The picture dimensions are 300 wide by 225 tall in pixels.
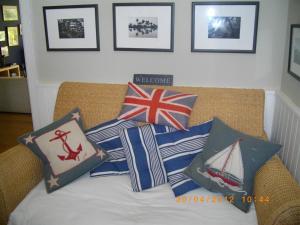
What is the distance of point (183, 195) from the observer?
1507 millimetres

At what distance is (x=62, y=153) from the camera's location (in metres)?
1.61

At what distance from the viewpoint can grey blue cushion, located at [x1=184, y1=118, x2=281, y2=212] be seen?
1.42m

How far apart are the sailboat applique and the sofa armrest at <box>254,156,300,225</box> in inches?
3.9

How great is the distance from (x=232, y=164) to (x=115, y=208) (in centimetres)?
62

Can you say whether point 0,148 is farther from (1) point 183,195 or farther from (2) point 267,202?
(2) point 267,202

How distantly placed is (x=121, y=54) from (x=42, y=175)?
3.33 ft

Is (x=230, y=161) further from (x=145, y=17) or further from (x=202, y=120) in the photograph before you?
(x=145, y=17)

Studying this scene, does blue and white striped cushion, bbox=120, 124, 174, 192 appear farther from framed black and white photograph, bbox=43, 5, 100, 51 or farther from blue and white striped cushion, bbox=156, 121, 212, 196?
framed black and white photograph, bbox=43, 5, 100, 51

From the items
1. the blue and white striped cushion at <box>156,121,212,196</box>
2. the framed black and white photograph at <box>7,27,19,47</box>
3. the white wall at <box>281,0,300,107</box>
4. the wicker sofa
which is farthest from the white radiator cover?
the framed black and white photograph at <box>7,27,19,47</box>

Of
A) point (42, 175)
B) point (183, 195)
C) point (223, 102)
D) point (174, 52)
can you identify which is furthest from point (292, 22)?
point (42, 175)

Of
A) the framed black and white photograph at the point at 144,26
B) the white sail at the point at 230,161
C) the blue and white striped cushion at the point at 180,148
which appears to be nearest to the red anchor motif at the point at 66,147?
the blue and white striped cushion at the point at 180,148

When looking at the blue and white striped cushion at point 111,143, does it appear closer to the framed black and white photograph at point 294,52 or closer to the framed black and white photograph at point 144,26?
the framed black and white photograph at point 144,26

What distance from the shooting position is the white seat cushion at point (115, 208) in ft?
4.32
